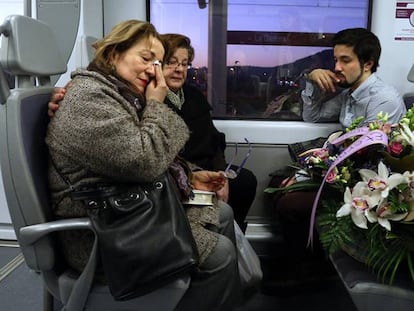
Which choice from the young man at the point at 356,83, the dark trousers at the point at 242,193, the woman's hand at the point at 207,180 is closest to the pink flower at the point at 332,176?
the woman's hand at the point at 207,180

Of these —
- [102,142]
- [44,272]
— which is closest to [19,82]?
[102,142]

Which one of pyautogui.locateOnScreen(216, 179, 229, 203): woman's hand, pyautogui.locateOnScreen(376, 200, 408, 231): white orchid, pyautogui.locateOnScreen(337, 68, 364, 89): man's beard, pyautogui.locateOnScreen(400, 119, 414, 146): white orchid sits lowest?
pyautogui.locateOnScreen(216, 179, 229, 203): woman's hand

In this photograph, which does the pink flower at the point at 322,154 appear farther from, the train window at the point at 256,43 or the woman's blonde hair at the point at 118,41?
the train window at the point at 256,43

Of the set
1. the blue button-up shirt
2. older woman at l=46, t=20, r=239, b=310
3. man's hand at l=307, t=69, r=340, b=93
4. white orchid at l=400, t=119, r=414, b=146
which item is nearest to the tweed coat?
older woman at l=46, t=20, r=239, b=310

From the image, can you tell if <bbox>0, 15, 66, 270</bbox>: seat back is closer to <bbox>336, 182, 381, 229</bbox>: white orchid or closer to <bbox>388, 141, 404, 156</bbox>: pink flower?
<bbox>336, 182, 381, 229</bbox>: white orchid

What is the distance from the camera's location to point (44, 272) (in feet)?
4.61

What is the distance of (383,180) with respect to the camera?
1.07 m

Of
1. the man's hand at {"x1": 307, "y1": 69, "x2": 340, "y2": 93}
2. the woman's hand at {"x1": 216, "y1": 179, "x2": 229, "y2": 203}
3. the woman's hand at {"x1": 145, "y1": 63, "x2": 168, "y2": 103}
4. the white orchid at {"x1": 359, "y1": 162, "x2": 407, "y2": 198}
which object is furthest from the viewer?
the man's hand at {"x1": 307, "y1": 69, "x2": 340, "y2": 93}

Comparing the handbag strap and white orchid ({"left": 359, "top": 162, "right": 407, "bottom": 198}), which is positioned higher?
white orchid ({"left": 359, "top": 162, "right": 407, "bottom": 198})

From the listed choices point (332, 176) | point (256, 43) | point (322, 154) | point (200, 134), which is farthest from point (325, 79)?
point (332, 176)

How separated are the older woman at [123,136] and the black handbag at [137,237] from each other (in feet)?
0.19

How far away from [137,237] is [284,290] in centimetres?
118

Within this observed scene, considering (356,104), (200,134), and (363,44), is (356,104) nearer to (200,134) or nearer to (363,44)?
(363,44)

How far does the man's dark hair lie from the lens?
7.11ft
